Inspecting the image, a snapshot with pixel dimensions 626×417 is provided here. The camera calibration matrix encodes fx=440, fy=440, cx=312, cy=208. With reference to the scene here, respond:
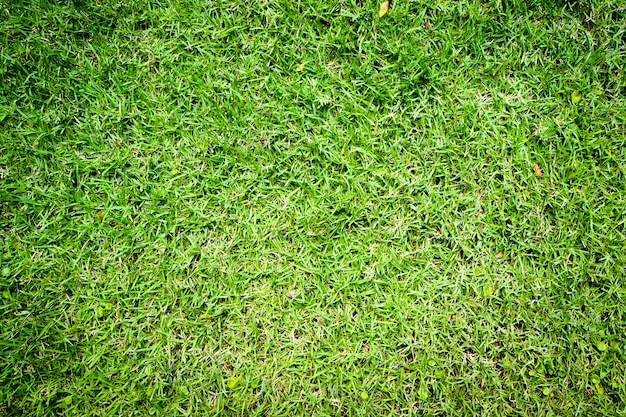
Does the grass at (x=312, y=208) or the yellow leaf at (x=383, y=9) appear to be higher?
the yellow leaf at (x=383, y=9)

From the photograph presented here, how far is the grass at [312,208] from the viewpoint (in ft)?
9.25

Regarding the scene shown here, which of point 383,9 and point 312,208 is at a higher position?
point 383,9

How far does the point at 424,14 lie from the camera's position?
3104 millimetres

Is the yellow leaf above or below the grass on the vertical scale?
above

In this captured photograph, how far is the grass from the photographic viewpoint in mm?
2818

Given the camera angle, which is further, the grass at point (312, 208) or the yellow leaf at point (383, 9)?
the yellow leaf at point (383, 9)

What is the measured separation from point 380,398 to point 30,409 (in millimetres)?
2237

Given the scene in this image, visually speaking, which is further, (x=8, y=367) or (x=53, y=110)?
(x=53, y=110)

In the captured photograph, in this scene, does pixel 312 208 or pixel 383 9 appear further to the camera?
pixel 383 9

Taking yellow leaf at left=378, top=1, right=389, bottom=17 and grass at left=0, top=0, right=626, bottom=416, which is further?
yellow leaf at left=378, top=1, right=389, bottom=17

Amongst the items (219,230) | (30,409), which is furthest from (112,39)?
(30,409)

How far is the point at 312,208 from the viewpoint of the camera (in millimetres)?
2947

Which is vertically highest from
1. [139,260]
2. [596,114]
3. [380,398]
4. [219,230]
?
[596,114]

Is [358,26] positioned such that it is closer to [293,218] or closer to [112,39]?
[293,218]
